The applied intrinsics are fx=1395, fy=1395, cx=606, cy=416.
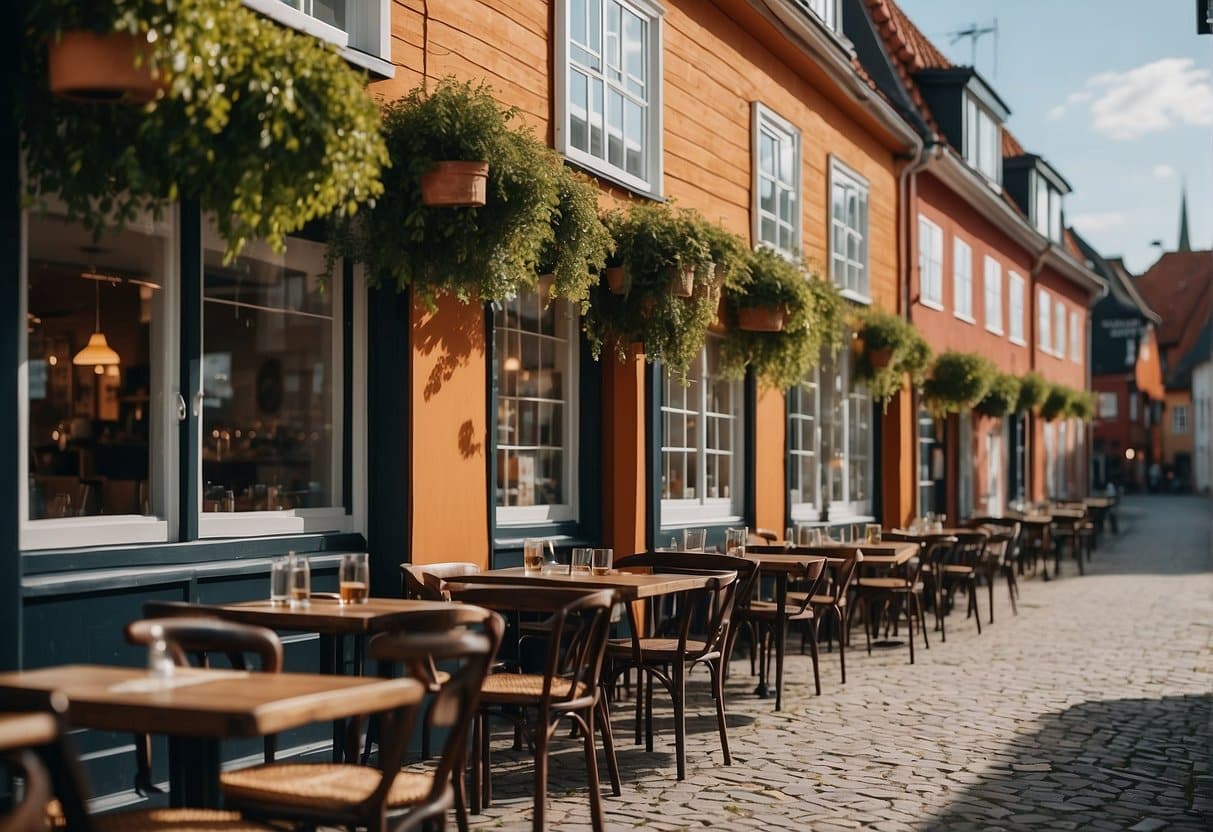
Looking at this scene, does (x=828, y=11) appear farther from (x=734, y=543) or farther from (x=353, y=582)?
(x=353, y=582)

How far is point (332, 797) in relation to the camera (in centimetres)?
352

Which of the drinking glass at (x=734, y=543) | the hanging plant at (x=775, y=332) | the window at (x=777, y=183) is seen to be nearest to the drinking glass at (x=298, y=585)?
the drinking glass at (x=734, y=543)

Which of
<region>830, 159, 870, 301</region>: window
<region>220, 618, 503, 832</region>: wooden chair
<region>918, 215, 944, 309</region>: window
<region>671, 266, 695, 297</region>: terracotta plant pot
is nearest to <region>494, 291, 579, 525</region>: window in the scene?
<region>671, 266, 695, 297</region>: terracotta plant pot

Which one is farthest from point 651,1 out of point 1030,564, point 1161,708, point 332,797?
point 1030,564

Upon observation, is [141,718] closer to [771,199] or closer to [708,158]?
[708,158]

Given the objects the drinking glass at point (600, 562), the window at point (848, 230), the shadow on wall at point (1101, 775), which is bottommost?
the shadow on wall at point (1101, 775)

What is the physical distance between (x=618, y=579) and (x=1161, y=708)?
13.5 feet

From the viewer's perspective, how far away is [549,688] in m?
4.91

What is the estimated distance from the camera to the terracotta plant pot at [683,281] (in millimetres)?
8414

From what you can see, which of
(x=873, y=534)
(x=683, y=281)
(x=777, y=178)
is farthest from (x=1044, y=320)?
(x=683, y=281)

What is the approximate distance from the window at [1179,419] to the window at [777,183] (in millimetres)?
62756

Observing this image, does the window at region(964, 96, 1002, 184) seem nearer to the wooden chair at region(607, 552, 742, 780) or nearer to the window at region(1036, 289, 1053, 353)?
the window at region(1036, 289, 1053, 353)

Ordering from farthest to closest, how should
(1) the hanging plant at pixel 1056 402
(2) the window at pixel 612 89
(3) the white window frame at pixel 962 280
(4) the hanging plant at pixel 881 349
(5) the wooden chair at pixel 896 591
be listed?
1. (1) the hanging plant at pixel 1056 402
2. (3) the white window frame at pixel 962 280
3. (4) the hanging plant at pixel 881 349
4. (5) the wooden chair at pixel 896 591
5. (2) the window at pixel 612 89

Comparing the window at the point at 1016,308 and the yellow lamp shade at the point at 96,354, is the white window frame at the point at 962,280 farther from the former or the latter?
the yellow lamp shade at the point at 96,354
